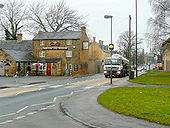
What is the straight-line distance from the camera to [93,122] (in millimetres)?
9422

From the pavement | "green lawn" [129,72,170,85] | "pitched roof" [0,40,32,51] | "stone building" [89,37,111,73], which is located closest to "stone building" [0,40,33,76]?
"pitched roof" [0,40,32,51]

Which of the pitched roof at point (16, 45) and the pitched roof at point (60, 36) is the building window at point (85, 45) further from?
the pitched roof at point (16, 45)

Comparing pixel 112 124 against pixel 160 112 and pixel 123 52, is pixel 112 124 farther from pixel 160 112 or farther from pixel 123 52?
pixel 123 52

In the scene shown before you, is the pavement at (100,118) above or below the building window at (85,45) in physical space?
below

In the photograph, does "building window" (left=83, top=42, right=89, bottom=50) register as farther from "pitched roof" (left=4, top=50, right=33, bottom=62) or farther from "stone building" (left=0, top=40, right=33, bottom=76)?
"stone building" (left=0, top=40, right=33, bottom=76)

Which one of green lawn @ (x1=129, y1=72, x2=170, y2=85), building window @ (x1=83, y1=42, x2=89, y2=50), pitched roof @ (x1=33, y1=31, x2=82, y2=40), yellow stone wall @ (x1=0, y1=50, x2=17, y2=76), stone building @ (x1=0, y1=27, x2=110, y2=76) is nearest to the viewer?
green lawn @ (x1=129, y1=72, x2=170, y2=85)

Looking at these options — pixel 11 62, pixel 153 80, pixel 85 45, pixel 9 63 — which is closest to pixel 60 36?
pixel 85 45

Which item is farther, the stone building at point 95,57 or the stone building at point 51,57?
the stone building at point 95,57

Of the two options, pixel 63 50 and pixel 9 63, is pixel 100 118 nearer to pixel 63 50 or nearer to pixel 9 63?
pixel 9 63

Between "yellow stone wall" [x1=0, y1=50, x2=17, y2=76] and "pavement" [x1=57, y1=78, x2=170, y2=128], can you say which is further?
"yellow stone wall" [x1=0, y1=50, x2=17, y2=76]

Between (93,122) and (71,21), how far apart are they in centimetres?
5663

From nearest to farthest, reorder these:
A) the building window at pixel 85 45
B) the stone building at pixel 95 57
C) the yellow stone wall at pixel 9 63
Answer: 1. the yellow stone wall at pixel 9 63
2. the building window at pixel 85 45
3. the stone building at pixel 95 57

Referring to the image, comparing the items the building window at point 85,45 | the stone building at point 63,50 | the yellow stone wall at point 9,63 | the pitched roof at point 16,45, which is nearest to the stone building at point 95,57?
the building window at point 85,45

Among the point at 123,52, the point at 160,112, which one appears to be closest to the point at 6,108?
the point at 160,112
